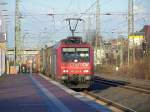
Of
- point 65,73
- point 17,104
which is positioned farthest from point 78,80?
point 17,104

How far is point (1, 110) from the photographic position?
1669cm

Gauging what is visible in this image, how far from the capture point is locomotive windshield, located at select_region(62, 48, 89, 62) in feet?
109

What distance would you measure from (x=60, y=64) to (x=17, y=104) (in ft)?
46.4

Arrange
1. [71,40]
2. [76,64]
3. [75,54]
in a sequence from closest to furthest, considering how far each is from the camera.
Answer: [76,64]
[75,54]
[71,40]

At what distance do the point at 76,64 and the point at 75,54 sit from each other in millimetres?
845

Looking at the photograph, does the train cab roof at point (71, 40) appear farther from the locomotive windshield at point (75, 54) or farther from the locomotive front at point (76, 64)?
the locomotive windshield at point (75, 54)

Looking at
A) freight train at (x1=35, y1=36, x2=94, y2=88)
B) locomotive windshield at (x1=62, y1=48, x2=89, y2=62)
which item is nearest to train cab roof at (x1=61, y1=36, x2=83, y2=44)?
freight train at (x1=35, y1=36, x2=94, y2=88)

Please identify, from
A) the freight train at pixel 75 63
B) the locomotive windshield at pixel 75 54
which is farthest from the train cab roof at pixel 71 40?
the locomotive windshield at pixel 75 54

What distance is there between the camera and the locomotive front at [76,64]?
107ft

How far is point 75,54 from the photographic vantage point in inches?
1309

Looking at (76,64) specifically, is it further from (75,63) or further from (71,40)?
(71,40)

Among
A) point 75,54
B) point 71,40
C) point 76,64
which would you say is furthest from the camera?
point 71,40

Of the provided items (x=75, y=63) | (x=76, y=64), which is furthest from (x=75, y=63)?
(x=76, y=64)

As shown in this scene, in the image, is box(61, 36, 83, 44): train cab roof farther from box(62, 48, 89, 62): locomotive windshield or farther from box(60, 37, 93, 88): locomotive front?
box(62, 48, 89, 62): locomotive windshield
